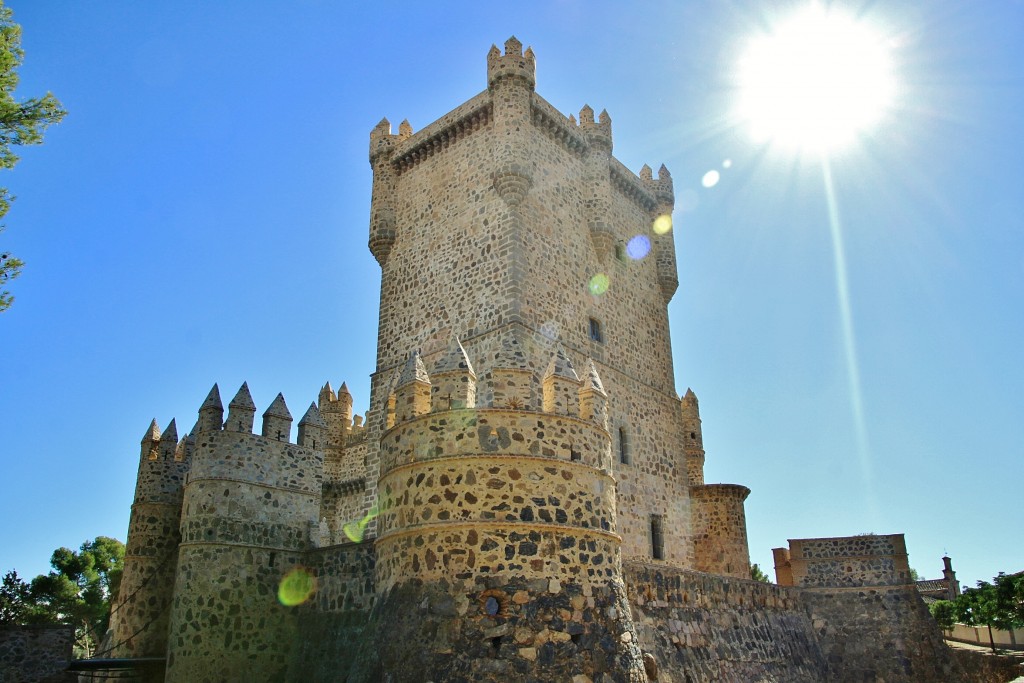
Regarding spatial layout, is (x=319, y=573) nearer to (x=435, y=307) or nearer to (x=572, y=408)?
(x=572, y=408)

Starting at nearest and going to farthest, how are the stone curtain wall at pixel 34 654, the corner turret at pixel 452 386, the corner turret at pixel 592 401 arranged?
the corner turret at pixel 452 386, the corner turret at pixel 592 401, the stone curtain wall at pixel 34 654

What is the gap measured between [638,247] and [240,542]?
14774 millimetres

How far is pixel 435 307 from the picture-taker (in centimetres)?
1980

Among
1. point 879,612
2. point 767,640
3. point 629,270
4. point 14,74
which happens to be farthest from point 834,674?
point 14,74

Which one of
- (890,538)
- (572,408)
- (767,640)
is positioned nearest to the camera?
(572,408)

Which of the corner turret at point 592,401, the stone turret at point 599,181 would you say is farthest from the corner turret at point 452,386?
the stone turret at point 599,181

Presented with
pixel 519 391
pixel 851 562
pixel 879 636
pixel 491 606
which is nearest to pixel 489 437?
pixel 519 391

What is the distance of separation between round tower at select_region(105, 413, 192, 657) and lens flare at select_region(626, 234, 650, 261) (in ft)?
43.0

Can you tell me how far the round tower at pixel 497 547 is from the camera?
337 inches

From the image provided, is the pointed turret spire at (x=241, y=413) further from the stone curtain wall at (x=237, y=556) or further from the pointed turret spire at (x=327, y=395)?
the pointed turret spire at (x=327, y=395)

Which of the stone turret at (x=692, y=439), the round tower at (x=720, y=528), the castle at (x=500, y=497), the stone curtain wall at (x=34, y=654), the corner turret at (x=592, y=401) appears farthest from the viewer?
the stone turret at (x=692, y=439)

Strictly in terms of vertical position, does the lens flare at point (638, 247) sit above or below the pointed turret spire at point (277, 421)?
above

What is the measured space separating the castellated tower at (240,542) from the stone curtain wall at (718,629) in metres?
6.07

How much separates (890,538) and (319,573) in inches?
491
